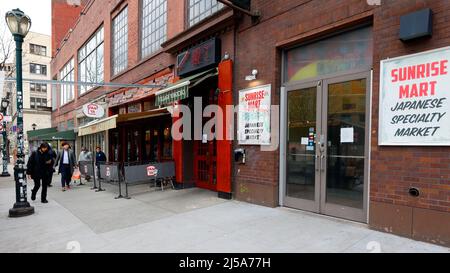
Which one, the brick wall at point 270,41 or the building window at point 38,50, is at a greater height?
the building window at point 38,50

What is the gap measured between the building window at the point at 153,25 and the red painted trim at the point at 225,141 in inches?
173

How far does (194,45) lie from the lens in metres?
9.09

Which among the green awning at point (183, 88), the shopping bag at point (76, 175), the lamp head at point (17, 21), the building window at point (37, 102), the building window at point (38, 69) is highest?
the building window at point (38, 69)

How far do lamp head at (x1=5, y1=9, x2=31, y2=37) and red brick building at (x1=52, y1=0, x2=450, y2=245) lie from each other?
11.4 feet

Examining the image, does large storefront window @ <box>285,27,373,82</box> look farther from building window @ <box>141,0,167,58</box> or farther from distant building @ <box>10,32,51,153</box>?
distant building @ <box>10,32,51,153</box>

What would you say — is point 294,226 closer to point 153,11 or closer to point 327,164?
point 327,164

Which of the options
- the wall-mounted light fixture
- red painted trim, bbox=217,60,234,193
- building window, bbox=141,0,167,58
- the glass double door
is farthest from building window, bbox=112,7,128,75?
the glass double door

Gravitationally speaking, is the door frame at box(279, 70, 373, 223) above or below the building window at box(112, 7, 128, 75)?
below

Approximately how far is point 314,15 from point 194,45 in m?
4.21

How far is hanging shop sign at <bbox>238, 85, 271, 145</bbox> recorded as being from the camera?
677cm

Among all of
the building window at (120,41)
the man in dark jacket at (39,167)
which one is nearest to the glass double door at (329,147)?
the man in dark jacket at (39,167)

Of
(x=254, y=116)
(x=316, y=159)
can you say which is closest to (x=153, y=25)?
(x=254, y=116)

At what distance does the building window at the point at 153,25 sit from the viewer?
11.4 metres

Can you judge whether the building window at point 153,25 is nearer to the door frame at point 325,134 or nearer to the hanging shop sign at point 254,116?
the hanging shop sign at point 254,116
